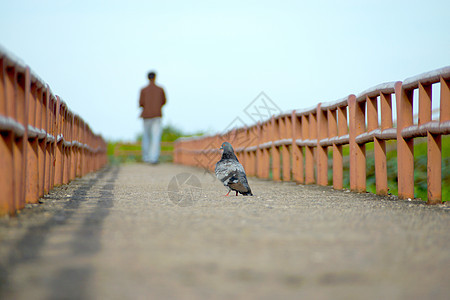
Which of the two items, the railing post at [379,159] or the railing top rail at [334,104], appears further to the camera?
the railing top rail at [334,104]

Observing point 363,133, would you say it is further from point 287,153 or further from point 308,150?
point 287,153

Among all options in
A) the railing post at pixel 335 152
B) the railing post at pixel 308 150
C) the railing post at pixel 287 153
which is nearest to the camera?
the railing post at pixel 335 152

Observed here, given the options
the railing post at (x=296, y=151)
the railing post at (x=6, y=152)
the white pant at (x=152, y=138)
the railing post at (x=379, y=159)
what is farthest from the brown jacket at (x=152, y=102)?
the railing post at (x=6, y=152)

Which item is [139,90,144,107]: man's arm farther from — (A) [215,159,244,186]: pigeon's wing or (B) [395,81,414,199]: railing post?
(B) [395,81,414,199]: railing post

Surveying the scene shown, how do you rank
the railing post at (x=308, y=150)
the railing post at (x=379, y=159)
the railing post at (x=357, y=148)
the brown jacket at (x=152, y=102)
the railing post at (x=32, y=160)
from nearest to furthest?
the railing post at (x=32, y=160)
the railing post at (x=379, y=159)
the railing post at (x=357, y=148)
the railing post at (x=308, y=150)
the brown jacket at (x=152, y=102)

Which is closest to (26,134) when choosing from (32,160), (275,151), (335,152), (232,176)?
(32,160)

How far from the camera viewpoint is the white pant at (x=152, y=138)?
1800cm

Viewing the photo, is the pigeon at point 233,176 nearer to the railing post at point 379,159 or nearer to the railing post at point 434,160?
the railing post at point 379,159

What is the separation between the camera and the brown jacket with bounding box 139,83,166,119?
17609mm

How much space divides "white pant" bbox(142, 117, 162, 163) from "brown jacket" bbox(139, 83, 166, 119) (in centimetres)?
24

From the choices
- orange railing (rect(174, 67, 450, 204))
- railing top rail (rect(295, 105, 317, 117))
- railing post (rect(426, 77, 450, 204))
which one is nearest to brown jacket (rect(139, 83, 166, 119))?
orange railing (rect(174, 67, 450, 204))

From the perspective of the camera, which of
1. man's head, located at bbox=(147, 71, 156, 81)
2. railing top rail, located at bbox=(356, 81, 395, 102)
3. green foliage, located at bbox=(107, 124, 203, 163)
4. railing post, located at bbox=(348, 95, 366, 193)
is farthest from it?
green foliage, located at bbox=(107, 124, 203, 163)

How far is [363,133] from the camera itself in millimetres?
7246

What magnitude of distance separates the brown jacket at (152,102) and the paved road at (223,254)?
12.8 m
